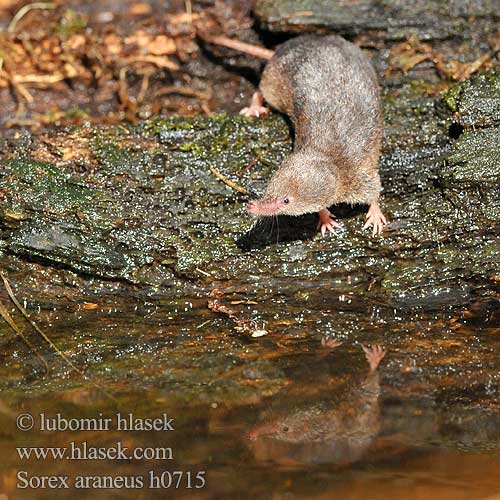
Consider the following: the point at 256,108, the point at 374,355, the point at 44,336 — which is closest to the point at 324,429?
the point at 374,355

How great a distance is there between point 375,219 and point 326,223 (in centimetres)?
36

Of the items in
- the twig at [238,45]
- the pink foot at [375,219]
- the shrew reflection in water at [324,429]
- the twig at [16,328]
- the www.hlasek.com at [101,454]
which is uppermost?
the twig at [238,45]

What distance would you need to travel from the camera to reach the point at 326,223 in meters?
5.81

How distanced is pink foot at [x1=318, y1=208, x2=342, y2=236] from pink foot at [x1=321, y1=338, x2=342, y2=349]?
893mm

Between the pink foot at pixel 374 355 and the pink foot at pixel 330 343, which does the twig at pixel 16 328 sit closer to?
the pink foot at pixel 330 343

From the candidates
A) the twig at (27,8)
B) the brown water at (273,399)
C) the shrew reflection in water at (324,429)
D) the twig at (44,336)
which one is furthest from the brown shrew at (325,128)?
the twig at (27,8)

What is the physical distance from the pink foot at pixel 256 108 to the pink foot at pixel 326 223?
4.39 feet

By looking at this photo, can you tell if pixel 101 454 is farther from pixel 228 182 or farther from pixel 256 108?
pixel 256 108

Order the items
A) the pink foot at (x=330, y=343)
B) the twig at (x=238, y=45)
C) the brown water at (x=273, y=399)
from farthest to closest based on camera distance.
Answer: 1. the twig at (x=238, y=45)
2. the pink foot at (x=330, y=343)
3. the brown water at (x=273, y=399)

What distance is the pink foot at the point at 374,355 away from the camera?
4.97 m

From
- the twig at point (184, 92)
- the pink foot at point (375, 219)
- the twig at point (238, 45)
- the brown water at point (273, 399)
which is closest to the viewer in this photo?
the brown water at point (273, 399)

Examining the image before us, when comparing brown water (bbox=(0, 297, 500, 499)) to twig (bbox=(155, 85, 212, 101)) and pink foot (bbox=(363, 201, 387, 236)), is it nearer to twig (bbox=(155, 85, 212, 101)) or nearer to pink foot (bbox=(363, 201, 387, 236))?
pink foot (bbox=(363, 201, 387, 236))

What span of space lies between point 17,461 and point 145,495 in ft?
2.53

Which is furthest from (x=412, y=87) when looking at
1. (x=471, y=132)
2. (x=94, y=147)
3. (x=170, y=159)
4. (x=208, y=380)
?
(x=208, y=380)
